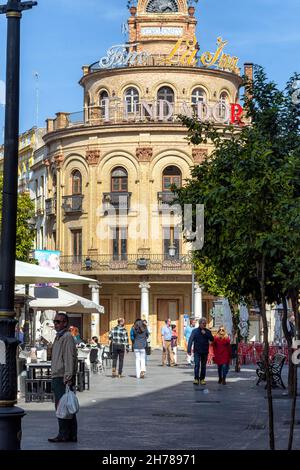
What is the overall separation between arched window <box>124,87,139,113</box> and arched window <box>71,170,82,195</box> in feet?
16.9

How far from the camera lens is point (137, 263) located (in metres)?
67.2

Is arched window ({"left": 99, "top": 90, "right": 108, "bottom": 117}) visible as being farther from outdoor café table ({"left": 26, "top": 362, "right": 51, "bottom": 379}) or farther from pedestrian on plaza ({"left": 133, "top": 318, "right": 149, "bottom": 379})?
outdoor café table ({"left": 26, "top": 362, "right": 51, "bottom": 379})

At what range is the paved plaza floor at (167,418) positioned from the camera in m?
14.3

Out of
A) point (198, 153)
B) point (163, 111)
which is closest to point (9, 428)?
point (198, 153)

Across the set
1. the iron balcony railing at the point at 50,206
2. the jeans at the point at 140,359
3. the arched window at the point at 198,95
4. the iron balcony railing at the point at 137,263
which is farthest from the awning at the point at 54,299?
the iron balcony railing at the point at 50,206

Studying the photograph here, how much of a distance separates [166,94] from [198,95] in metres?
2.03

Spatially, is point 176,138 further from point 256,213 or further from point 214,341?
point 256,213

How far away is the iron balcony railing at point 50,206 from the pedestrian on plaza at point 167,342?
33.6 metres

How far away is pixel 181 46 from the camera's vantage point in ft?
237

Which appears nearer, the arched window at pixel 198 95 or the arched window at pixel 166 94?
the arched window at pixel 166 94

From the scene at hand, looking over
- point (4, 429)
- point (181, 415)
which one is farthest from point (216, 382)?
point (4, 429)

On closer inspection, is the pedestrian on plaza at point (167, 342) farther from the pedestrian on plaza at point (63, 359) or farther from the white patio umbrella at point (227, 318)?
the pedestrian on plaza at point (63, 359)

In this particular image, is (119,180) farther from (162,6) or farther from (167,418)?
(167,418)
